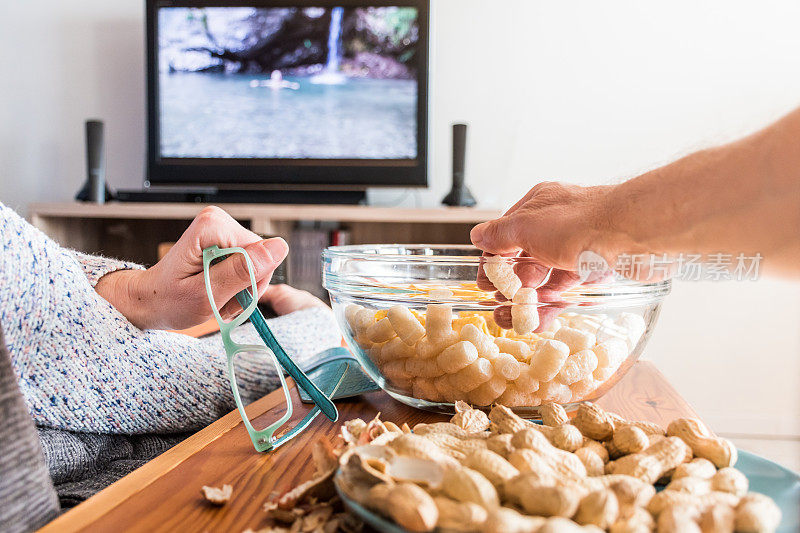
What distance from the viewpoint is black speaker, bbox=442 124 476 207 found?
2.23m

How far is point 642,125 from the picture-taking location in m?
2.42

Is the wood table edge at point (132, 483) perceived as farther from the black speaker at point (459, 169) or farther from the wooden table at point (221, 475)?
the black speaker at point (459, 169)

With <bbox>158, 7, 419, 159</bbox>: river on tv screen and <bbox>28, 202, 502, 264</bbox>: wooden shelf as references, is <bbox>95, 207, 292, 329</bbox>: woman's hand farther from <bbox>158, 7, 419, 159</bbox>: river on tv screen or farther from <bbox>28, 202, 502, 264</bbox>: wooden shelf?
<bbox>158, 7, 419, 159</bbox>: river on tv screen

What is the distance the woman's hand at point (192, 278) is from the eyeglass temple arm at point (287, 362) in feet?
0.09

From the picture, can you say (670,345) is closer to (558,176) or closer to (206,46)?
(558,176)

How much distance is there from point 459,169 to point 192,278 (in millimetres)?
1720

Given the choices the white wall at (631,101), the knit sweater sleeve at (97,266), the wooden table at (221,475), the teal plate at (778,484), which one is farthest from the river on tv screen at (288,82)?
the teal plate at (778,484)

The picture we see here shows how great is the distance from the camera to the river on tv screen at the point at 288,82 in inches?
91.3

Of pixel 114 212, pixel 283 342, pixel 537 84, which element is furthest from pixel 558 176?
pixel 283 342

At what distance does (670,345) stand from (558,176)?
75cm

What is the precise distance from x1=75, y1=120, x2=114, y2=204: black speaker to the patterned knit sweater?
1820mm

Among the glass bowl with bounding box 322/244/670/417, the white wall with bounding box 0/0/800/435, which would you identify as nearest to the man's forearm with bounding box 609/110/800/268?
the glass bowl with bounding box 322/244/670/417

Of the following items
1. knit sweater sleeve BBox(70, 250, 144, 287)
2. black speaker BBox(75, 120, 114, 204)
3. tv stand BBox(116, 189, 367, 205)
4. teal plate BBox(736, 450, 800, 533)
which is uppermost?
black speaker BBox(75, 120, 114, 204)

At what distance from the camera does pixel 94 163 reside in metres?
2.31
